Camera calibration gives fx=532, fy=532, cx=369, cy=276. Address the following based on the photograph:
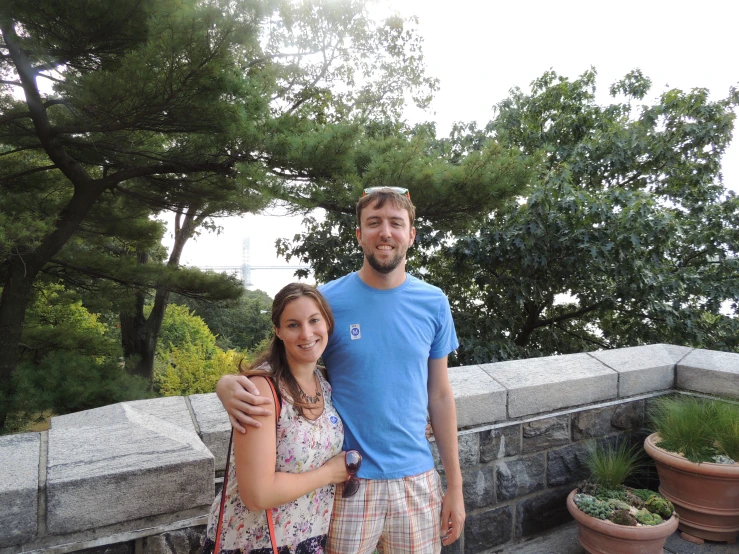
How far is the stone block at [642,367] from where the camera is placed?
8.50 feet

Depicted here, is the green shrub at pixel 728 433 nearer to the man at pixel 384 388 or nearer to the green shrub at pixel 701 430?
the green shrub at pixel 701 430

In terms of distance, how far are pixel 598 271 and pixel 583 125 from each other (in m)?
2.43

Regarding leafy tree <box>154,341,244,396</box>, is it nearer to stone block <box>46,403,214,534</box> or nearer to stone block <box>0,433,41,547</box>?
stone block <box>46,403,214,534</box>

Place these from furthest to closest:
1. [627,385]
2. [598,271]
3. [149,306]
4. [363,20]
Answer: [149,306] → [363,20] → [598,271] → [627,385]

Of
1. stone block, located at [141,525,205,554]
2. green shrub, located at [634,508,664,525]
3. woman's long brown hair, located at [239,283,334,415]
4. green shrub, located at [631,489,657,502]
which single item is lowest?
green shrub, located at [634,508,664,525]

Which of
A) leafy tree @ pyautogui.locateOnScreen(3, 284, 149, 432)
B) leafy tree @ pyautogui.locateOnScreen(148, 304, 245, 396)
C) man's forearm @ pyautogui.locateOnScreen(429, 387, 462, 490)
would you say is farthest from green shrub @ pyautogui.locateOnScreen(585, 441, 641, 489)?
leafy tree @ pyautogui.locateOnScreen(3, 284, 149, 432)

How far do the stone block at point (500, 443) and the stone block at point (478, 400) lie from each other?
59 mm

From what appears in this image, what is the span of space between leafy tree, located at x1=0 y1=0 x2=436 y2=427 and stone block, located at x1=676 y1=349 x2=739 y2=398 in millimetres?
3100

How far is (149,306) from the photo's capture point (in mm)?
14195

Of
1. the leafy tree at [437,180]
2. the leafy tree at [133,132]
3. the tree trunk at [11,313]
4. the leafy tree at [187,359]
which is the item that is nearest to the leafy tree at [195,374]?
the leafy tree at [187,359]

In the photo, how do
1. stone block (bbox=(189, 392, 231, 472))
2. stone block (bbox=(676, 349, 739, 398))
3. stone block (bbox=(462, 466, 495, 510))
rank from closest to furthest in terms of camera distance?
stone block (bbox=(189, 392, 231, 472)) < stone block (bbox=(462, 466, 495, 510)) < stone block (bbox=(676, 349, 739, 398))

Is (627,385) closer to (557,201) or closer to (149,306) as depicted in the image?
(557,201)

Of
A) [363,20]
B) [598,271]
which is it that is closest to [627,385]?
[598,271]

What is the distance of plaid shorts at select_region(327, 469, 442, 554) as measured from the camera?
1308mm
